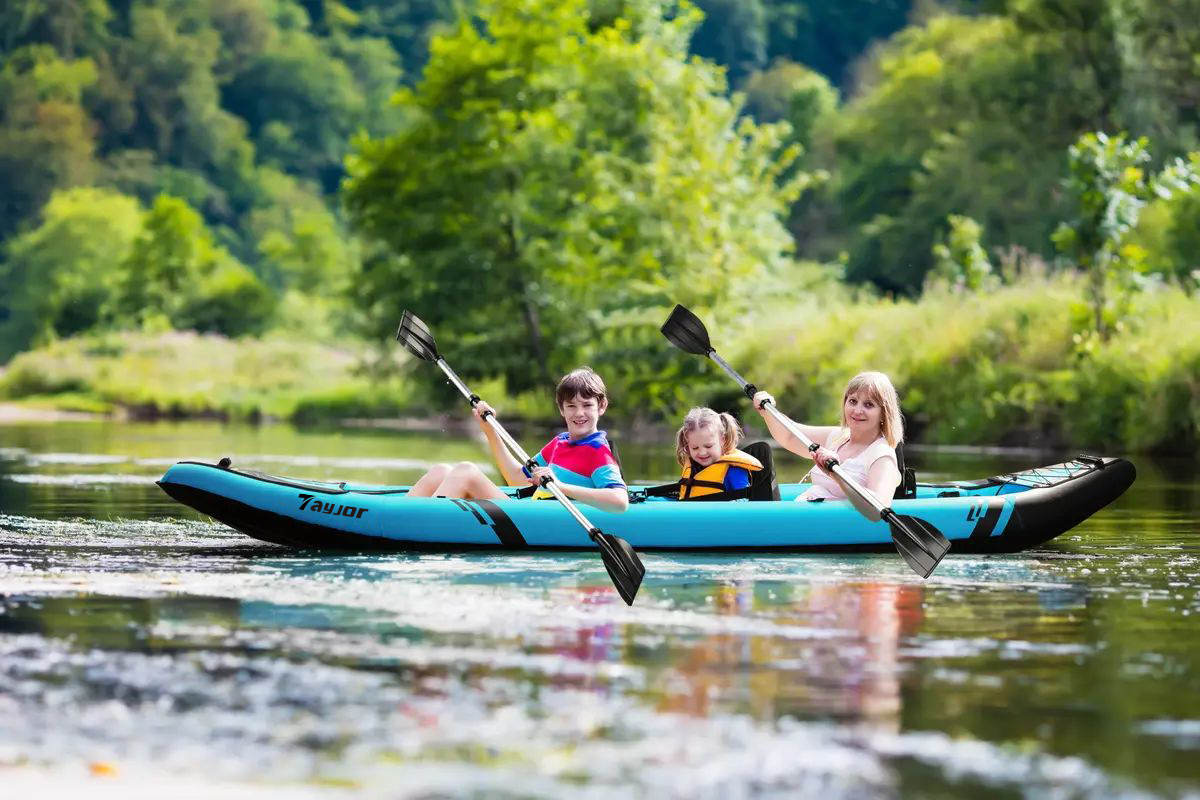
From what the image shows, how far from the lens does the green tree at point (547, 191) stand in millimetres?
29078

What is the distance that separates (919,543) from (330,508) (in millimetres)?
2664

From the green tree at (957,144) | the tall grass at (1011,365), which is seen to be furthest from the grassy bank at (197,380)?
the green tree at (957,144)

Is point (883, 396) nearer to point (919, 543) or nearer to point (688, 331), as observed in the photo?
point (919, 543)

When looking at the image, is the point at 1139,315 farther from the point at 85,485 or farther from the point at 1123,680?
the point at 1123,680

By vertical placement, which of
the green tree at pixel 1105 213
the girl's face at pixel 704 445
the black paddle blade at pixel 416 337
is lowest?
the girl's face at pixel 704 445

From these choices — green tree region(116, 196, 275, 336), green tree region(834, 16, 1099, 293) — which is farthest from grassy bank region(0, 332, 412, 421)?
green tree region(834, 16, 1099, 293)

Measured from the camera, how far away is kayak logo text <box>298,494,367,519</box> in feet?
30.7

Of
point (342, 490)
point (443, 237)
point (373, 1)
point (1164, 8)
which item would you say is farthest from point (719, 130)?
point (373, 1)

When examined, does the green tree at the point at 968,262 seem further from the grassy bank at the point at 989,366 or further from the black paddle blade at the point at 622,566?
the black paddle blade at the point at 622,566

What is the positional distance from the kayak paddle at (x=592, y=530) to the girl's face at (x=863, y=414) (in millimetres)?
1412

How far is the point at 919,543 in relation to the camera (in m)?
8.80

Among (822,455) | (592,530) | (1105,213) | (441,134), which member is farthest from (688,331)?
(441,134)

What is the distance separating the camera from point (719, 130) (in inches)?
1196

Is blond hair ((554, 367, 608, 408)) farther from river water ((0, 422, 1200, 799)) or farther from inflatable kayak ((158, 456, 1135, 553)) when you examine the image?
river water ((0, 422, 1200, 799))
